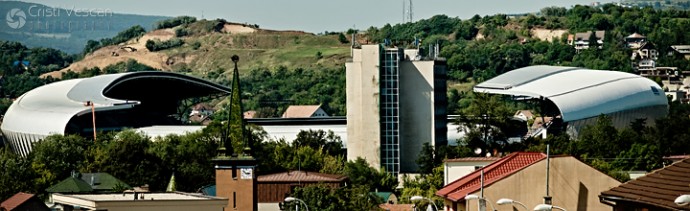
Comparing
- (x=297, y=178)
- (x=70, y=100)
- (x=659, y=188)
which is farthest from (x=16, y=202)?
(x=70, y=100)

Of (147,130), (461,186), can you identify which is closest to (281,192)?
(461,186)

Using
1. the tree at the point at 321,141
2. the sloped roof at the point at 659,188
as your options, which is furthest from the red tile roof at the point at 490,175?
the tree at the point at 321,141

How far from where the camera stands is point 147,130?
168875 millimetres

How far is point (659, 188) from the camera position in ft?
111

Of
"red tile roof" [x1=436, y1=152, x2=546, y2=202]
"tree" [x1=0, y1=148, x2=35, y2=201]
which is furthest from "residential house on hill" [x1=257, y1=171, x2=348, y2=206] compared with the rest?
"red tile roof" [x1=436, y1=152, x2=546, y2=202]

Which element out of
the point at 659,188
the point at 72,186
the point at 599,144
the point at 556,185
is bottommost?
the point at 599,144

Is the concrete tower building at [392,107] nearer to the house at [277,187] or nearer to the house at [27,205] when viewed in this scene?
the house at [277,187]

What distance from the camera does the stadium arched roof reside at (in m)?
175

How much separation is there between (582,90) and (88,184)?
307 feet

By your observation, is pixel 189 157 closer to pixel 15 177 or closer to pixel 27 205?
pixel 15 177

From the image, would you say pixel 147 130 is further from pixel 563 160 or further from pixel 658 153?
pixel 563 160

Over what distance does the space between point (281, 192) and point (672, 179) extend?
185 ft

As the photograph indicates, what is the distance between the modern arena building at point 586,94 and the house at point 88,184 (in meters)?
77.2

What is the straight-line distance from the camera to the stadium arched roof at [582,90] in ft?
575
